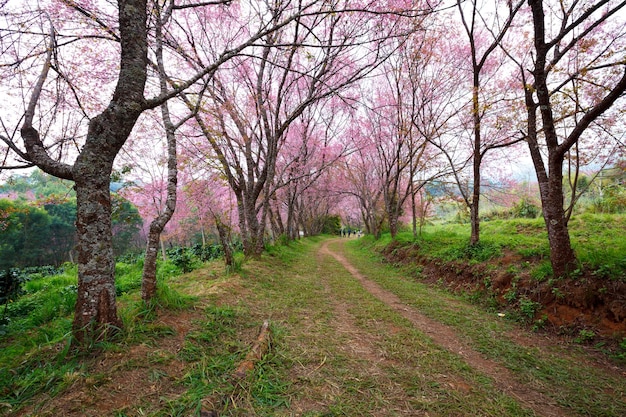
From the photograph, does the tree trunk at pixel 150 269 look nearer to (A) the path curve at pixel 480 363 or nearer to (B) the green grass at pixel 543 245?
(A) the path curve at pixel 480 363

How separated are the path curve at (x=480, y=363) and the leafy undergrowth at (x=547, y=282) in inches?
54.9

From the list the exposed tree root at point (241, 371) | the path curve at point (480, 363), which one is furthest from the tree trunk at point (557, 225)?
the exposed tree root at point (241, 371)

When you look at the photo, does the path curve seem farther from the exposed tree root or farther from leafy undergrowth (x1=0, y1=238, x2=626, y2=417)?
the exposed tree root

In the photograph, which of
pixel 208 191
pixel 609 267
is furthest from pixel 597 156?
pixel 208 191

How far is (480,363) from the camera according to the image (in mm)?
2498

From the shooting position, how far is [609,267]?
3.22m

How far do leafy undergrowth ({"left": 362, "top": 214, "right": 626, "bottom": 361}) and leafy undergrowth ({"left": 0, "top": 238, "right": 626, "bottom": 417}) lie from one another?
1.68ft

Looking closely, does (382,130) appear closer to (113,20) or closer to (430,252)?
(430,252)

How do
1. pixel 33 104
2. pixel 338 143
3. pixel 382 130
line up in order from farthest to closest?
pixel 338 143
pixel 382 130
pixel 33 104

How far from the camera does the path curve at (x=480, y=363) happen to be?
1.90 meters

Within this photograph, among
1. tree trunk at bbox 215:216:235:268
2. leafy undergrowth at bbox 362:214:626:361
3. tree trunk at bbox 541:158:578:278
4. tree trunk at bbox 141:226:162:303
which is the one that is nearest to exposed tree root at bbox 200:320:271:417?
tree trunk at bbox 141:226:162:303

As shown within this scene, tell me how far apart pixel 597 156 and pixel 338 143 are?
1141 cm

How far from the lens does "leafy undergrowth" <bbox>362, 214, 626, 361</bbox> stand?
2.97m

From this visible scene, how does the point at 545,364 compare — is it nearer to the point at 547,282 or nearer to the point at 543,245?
the point at 547,282
